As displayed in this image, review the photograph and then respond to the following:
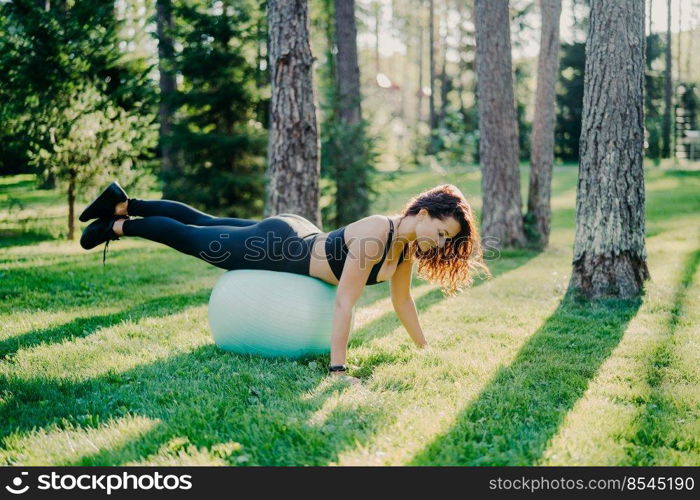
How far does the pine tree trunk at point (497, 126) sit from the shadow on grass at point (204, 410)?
6.87 meters

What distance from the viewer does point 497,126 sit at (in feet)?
34.9

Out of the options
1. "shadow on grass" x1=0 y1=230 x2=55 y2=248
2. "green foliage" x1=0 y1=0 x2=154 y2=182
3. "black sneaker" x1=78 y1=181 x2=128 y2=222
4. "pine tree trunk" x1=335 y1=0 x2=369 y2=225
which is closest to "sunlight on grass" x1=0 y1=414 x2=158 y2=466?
"black sneaker" x1=78 y1=181 x2=128 y2=222

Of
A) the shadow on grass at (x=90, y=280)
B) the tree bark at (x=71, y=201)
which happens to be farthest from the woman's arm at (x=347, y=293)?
the tree bark at (x=71, y=201)

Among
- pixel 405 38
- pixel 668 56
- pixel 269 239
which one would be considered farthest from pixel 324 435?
pixel 405 38

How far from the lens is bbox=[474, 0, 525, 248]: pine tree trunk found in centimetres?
1040

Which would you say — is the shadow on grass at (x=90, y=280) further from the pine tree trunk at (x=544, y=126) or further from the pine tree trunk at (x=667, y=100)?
the pine tree trunk at (x=667, y=100)

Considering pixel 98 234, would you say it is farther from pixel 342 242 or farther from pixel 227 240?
pixel 342 242

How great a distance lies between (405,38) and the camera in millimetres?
45688

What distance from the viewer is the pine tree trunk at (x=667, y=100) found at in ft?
90.9

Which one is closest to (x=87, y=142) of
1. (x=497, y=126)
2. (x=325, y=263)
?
(x=497, y=126)

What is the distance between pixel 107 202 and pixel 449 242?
315 centimetres

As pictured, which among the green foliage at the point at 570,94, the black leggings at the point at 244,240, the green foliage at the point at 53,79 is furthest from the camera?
the green foliage at the point at 570,94

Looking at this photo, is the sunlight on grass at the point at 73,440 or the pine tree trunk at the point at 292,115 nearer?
the sunlight on grass at the point at 73,440
